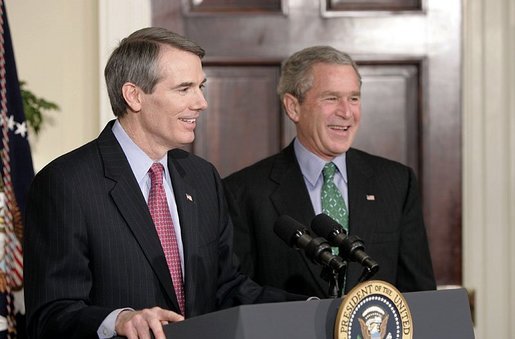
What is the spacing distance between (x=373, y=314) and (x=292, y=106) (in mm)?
1456

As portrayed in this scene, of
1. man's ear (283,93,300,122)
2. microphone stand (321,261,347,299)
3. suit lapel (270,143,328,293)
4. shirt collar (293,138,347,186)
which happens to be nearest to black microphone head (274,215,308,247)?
microphone stand (321,261,347,299)

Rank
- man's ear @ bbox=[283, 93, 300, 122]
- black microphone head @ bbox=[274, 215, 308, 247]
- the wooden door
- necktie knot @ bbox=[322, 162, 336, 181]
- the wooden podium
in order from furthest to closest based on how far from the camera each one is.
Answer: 1. the wooden door
2. man's ear @ bbox=[283, 93, 300, 122]
3. necktie knot @ bbox=[322, 162, 336, 181]
4. black microphone head @ bbox=[274, 215, 308, 247]
5. the wooden podium

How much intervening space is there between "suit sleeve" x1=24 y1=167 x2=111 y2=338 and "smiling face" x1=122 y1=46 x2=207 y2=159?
26 cm

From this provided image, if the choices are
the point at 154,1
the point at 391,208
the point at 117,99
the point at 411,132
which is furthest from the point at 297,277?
the point at 154,1

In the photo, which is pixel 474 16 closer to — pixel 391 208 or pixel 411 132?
pixel 411 132

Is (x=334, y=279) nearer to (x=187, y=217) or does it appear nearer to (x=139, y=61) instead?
(x=187, y=217)

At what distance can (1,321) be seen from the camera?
3260 millimetres

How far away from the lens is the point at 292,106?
11.1 feet

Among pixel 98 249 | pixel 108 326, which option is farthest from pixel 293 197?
pixel 108 326

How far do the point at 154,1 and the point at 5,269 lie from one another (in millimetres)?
1312

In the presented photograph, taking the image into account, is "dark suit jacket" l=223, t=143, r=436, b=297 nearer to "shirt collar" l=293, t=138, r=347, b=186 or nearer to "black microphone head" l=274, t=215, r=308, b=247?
"shirt collar" l=293, t=138, r=347, b=186

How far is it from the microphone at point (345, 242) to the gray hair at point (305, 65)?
3.30ft

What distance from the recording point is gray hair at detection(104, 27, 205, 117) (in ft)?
8.50

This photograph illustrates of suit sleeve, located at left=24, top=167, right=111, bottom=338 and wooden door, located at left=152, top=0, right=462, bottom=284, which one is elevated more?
wooden door, located at left=152, top=0, right=462, bottom=284
